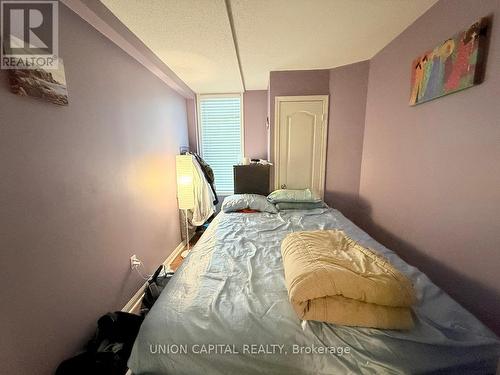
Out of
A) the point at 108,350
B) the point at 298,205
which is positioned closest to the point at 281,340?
the point at 108,350

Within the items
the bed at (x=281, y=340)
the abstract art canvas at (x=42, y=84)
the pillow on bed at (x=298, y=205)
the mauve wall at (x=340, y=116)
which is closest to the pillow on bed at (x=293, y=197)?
the pillow on bed at (x=298, y=205)

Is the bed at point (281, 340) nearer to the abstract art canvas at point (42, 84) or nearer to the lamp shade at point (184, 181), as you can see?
the abstract art canvas at point (42, 84)

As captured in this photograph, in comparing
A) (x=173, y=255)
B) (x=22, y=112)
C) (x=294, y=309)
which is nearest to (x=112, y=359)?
(x=294, y=309)

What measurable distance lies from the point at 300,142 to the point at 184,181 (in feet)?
5.27

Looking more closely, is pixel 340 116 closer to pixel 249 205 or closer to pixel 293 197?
pixel 293 197

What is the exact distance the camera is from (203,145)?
3586 millimetres

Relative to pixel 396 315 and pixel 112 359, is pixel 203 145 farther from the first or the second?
pixel 396 315

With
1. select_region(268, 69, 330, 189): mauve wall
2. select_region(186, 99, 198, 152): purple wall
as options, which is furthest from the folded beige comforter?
select_region(186, 99, 198, 152): purple wall

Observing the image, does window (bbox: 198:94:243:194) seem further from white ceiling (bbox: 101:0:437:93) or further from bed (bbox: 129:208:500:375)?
bed (bbox: 129:208:500:375)

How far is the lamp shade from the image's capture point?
2.74m

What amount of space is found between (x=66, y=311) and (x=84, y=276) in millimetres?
193

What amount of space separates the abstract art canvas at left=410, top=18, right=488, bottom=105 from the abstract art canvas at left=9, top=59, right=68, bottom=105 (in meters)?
2.20

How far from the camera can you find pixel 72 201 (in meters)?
1.23

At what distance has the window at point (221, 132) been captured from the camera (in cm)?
343
